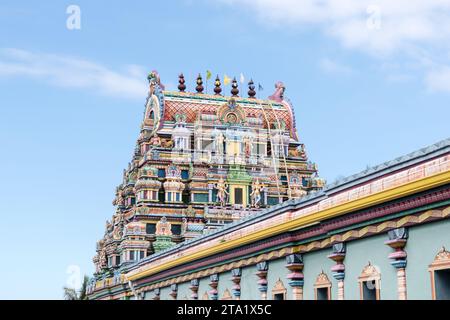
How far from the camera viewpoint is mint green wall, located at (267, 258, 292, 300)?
32938mm

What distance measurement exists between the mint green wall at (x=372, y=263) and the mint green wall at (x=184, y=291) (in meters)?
18.0

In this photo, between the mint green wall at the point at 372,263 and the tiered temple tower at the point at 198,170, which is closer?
the mint green wall at the point at 372,263

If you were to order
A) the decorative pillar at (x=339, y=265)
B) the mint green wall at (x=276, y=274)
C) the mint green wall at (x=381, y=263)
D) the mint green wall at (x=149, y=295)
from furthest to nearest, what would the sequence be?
1. the mint green wall at (x=149, y=295)
2. the mint green wall at (x=276, y=274)
3. the decorative pillar at (x=339, y=265)
4. the mint green wall at (x=381, y=263)

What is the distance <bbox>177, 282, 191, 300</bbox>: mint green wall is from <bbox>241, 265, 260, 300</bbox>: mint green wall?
804cm

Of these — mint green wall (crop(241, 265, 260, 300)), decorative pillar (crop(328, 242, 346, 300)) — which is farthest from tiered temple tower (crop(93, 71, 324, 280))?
decorative pillar (crop(328, 242, 346, 300))

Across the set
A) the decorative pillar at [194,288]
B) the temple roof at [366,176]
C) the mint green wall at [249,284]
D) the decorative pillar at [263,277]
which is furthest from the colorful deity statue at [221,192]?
the decorative pillar at [263,277]

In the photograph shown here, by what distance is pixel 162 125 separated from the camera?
75.4 meters

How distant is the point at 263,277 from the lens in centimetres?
3497

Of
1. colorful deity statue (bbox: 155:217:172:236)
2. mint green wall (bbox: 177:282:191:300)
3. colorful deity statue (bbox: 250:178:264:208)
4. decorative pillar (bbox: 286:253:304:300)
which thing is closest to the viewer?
decorative pillar (bbox: 286:253:304:300)

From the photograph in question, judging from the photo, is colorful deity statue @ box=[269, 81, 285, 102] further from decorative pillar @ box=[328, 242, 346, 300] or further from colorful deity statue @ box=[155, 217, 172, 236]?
decorative pillar @ box=[328, 242, 346, 300]

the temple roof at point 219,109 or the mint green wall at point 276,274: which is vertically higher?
the temple roof at point 219,109

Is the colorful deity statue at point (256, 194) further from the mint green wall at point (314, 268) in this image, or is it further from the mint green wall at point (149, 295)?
the mint green wall at point (314, 268)

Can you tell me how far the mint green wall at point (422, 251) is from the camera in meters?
23.3
